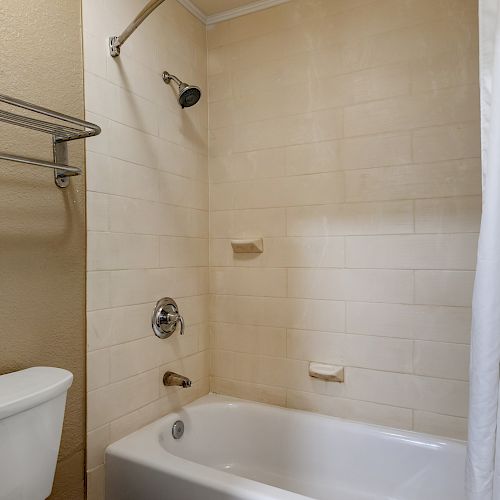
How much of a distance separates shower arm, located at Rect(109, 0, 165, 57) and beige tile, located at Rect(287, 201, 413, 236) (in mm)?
1032

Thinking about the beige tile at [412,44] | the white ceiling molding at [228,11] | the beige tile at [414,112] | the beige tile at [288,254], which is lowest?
the beige tile at [288,254]

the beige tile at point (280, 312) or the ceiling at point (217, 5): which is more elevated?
the ceiling at point (217, 5)

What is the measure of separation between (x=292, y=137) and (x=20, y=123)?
4.04 feet

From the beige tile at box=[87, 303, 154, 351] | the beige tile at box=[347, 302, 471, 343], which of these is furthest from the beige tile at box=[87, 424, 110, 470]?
the beige tile at box=[347, 302, 471, 343]

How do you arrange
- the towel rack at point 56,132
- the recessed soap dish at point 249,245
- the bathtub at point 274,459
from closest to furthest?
the towel rack at point 56,132
the bathtub at point 274,459
the recessed soap dish at point 249,245

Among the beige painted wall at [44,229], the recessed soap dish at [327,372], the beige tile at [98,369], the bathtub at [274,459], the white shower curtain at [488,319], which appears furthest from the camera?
the recessed soap dish at [327,372]

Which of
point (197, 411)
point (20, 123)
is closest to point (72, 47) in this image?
point (20, 123)

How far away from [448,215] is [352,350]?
29.1 inches

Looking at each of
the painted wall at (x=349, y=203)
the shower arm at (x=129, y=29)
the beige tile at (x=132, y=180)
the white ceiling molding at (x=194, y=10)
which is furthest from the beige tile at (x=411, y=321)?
the white ceiling molding at (x=194, y=10)

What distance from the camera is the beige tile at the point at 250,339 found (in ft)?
6.60

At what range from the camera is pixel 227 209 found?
7.06ft

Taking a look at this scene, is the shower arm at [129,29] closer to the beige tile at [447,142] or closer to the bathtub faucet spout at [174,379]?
the beige tile at [447,142]

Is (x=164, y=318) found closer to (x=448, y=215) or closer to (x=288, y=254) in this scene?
(x=288, y=254)

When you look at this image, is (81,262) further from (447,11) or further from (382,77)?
(447,11)
